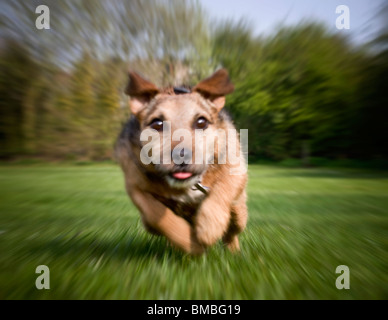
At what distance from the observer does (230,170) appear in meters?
3.40

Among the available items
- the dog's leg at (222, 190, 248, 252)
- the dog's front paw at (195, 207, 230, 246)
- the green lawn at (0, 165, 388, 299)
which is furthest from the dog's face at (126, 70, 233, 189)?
the green lawn at (0, 165, 388, 299)

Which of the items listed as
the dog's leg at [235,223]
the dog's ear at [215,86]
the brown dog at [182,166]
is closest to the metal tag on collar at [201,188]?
the brown dog at [182,166]

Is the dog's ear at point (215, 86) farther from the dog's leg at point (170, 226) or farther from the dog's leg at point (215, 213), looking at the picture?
the dog's leg at point (170, 226)

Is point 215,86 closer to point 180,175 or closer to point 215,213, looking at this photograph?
point 180,175

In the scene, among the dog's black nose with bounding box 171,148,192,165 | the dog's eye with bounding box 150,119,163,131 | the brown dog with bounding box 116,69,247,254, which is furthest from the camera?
the dog's eye with bounding box 150,119,163,131

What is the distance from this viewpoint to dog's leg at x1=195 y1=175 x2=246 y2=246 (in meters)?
→ 2.95

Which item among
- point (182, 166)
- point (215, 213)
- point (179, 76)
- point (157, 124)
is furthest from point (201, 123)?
point (179, 76)

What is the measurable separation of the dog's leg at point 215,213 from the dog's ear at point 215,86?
92 cm

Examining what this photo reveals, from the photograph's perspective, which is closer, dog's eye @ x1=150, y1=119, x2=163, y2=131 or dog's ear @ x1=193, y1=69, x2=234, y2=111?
dog's eye @ x1=150, y1=119, x2=163, y2=131

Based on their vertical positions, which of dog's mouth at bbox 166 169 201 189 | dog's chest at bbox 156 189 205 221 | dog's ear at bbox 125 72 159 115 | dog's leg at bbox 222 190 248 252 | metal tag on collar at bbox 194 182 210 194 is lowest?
dog's leg at bbox 222 190 248 252

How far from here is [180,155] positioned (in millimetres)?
2703

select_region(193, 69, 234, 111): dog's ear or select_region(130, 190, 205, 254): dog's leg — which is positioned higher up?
select_region(193, 69, 234, 111): dog's ear

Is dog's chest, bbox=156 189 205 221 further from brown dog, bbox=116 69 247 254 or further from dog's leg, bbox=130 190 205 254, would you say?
dog's leg, bbox=130 190 205 254

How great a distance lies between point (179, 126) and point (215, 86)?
2.28 ft
